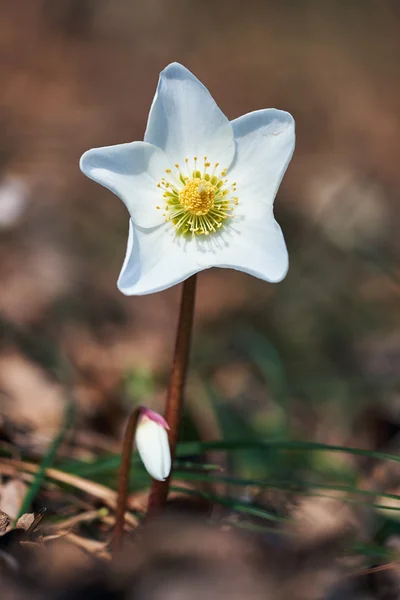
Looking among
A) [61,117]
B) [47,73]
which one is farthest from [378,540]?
[47,73]

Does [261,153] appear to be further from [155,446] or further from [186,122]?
[155,446]

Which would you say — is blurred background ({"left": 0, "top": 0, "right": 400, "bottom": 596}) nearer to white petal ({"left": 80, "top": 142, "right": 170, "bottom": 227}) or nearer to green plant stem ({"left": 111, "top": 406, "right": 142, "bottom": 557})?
green plant stem ({"left": 111, "top": 406, "right": 142, "bottom": 557})

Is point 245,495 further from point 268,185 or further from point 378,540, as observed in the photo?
point 268,185

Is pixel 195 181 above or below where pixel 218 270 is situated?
below

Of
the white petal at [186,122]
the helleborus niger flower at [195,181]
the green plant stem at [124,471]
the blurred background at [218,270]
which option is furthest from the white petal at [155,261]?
the blurred background at [218,270]

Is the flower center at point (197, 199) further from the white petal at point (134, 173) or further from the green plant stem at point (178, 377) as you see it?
the green plant stem at point (178, 377)

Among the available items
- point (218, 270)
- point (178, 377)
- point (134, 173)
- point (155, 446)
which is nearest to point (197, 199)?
point (134, 173)

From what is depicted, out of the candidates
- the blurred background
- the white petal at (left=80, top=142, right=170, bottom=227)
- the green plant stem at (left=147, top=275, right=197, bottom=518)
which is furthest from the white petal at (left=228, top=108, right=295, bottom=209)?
the blurred background
